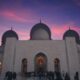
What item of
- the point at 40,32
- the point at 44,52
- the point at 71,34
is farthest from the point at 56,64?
the point at 71,34

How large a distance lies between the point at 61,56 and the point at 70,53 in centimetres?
114

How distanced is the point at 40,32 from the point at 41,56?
A: 172 inches

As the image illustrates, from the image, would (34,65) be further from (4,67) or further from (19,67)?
(4,67)

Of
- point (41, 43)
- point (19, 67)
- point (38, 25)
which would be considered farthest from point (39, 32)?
point (19, 67)

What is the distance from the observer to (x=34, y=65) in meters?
19.3

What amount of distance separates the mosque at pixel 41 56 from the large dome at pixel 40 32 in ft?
9.45

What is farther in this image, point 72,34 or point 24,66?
point 72,34

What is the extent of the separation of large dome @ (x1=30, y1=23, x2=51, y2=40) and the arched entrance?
11.1 ft

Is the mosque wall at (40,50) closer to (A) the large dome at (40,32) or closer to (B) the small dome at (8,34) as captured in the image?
(A) the large dome at (40,32)

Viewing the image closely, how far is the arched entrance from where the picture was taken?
19.9 metres

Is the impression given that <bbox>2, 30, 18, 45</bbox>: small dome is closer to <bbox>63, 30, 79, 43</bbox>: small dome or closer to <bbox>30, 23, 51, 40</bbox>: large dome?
<bbox>30, 23, 51, 40</bbox>: large dome

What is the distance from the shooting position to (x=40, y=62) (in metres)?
20.5

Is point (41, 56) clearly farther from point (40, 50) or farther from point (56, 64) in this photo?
point (56, 64)

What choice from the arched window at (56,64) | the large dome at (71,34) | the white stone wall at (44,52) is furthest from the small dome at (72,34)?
the arched window at (56,64)
